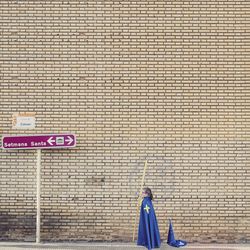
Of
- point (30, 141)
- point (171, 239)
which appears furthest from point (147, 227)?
point (30, 141)

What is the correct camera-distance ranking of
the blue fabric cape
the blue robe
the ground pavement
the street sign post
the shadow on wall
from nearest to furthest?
the blue robe < the blue fabric cape < the ground pavement < the street sign post < the shadow on wall

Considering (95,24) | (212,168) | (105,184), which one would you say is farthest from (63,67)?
(212,168)

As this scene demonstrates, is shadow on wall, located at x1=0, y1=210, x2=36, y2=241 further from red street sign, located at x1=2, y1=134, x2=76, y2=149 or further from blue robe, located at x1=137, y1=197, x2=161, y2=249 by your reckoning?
blue robe, located at x1=137, y1=197, x2=161, y2=249

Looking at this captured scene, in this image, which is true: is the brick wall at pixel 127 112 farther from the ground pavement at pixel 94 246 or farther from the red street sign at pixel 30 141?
the red street sign at pixel 30 141

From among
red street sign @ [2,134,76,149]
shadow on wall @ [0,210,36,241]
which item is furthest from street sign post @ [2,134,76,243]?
shadow on wall @ [0,210,36,241]

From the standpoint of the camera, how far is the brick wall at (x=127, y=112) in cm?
786

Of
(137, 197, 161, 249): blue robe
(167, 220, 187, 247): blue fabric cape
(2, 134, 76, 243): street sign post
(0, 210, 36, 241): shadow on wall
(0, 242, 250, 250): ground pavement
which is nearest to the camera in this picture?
(137, 197, 161, 249): blue robe

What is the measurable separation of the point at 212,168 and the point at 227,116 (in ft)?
3.42

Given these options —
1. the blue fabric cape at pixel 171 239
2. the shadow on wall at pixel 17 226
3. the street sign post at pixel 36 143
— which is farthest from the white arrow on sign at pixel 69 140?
the blue fabric cape at pixel 171 239

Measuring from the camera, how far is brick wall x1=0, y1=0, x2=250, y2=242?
7.86m

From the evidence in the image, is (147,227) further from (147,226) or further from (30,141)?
(30,141)

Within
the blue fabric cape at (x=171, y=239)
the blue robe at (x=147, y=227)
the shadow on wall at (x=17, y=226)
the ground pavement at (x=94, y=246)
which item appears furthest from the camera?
the shadow on wall at (x=17, y=226)

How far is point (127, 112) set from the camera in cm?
796

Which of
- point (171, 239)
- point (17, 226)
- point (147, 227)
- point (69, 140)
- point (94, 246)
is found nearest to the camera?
point (147, 227)
